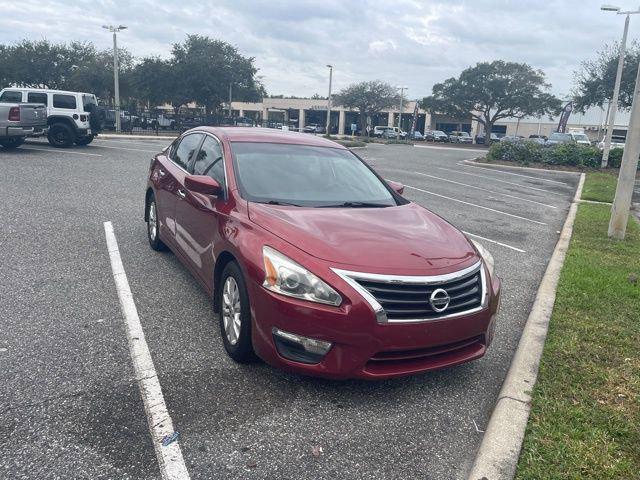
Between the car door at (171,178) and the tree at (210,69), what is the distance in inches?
1629

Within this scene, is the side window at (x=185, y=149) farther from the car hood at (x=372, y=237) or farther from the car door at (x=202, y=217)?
the car hood at (x=372, y=237)

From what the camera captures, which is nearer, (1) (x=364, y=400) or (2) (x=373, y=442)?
(2) (x=373, y=442)

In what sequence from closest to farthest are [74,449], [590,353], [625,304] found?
[74,449] → [590,353] → [625,304]

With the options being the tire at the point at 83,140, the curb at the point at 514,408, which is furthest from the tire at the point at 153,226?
the tire at the point at 83,140

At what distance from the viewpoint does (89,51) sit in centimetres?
5394

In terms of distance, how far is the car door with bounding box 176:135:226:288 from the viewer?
4164 millimetres

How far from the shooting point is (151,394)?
10.7 feet

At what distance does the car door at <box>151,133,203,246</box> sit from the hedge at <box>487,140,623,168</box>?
2360cm

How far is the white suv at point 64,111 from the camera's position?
1709cm

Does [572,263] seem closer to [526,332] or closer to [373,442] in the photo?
[526,332]

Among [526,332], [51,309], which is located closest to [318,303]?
[526,332]

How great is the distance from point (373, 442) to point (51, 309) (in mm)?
3034

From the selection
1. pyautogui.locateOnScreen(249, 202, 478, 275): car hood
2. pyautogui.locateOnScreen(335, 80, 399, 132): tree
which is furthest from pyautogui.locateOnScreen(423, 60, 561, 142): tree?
pyautogui.locateOnScreen(249, 202, 478, 275): car hood

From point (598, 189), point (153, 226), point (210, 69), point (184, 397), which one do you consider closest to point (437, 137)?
point (210, 69)
